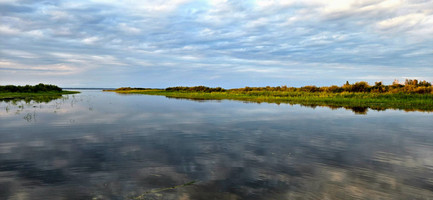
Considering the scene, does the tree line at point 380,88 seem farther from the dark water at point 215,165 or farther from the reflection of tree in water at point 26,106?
the reflection of tree in water at point 26,106

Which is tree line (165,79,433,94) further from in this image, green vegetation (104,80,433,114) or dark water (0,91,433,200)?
dark water (0,91,433,200)

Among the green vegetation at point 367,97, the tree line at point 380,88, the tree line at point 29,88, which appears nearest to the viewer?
the green vegetation at point 367,97

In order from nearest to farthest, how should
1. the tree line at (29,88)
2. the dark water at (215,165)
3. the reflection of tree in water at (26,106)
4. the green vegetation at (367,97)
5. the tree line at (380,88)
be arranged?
1. the dark water at (215,165)
2. the reflection of tree in water at (26,106)
3. the green vegetation at (367,97)
4. the tree line at (380,88)
5. the tree line at (29,88)

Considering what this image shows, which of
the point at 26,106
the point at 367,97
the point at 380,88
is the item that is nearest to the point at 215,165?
the point at 26,106

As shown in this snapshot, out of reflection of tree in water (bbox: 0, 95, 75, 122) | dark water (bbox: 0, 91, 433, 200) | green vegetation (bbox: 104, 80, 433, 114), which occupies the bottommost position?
dark water (bbox: 0, 91, 433, 200)

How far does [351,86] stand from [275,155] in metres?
52.4

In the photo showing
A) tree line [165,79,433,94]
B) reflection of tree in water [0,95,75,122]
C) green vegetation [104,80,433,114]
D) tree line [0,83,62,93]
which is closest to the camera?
reflection of tree in water [0,95,75,122]

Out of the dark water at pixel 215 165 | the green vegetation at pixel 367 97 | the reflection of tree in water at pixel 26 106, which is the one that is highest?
the green vegetation at pixel 367 97

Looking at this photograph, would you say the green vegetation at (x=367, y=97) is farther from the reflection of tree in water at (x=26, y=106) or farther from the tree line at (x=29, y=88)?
the tree line at (x=29, y=88)

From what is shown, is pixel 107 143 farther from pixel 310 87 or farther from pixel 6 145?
pixel 310 87

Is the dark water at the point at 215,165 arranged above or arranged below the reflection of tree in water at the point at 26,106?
below

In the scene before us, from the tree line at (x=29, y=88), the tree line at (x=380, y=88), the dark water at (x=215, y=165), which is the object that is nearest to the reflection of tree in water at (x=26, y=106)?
the dark water at (x=215, y=165)

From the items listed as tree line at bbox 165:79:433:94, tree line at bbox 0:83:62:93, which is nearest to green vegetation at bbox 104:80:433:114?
tree line at bbox 165:79:433:94

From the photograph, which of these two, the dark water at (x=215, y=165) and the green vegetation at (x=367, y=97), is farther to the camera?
the green vegetation at (x=367, y=97)
